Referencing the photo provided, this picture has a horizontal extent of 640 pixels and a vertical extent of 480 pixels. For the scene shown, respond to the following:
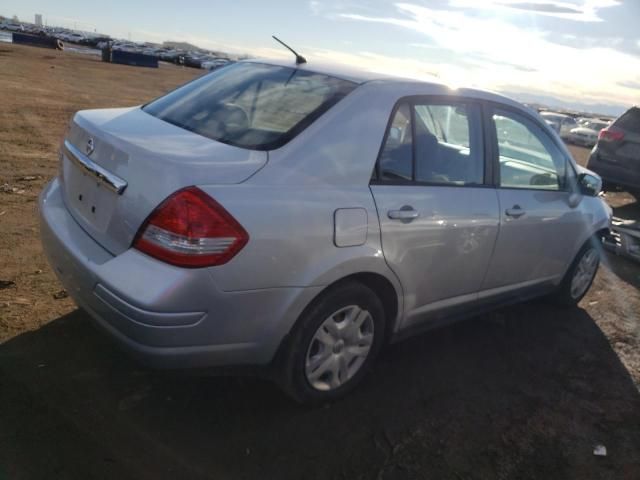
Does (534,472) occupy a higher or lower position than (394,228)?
lower

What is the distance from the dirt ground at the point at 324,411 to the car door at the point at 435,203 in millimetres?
537

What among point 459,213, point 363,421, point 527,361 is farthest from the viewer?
point 527,361

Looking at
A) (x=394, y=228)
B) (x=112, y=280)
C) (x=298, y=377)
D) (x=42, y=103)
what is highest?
(x=394, y=228)

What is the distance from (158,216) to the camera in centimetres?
233

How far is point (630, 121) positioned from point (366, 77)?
8.43 metres

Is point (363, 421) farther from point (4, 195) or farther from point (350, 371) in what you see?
point (4, 195)

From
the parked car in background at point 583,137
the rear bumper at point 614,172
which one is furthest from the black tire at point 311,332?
the parked car in background at point 583,137

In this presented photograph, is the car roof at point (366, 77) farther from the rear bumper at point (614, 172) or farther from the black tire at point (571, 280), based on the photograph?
the rear bumper at point (614, 172)

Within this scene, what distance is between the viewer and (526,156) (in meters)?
4.04

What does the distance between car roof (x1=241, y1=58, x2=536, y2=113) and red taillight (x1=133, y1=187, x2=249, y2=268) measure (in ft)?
3.92

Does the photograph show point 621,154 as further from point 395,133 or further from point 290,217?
point 290,217

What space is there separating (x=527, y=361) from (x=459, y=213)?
1330 millimetres

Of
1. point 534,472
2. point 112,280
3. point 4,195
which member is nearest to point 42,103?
point 4,195

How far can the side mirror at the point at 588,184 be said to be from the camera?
14.6 feet
